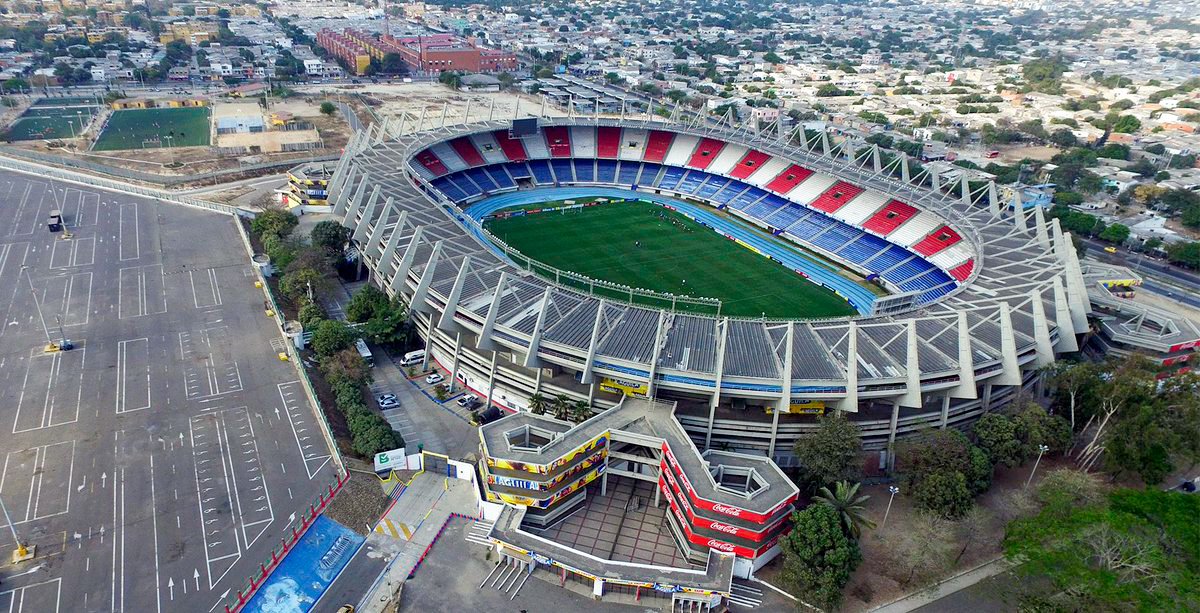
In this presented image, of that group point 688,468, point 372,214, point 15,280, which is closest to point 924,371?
point 688,468

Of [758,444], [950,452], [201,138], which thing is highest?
[950,452]

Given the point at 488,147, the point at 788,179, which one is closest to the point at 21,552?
the point at 488,147

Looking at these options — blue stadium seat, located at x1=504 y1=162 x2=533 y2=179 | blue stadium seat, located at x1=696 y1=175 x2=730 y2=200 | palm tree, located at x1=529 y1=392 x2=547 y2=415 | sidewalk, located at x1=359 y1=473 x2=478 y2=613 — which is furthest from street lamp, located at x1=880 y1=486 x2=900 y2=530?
blue stadium seat, located at x1=504 y1=162 x2=533 y2=179

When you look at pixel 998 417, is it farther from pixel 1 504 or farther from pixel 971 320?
pixel 1 504

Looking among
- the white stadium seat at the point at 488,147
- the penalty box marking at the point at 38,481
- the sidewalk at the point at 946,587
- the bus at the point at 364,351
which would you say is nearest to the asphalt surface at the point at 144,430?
the penalty box marking at the point at 38,481

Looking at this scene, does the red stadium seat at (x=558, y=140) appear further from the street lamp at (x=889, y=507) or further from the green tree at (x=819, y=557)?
the green tree at (x=819, y=557)
